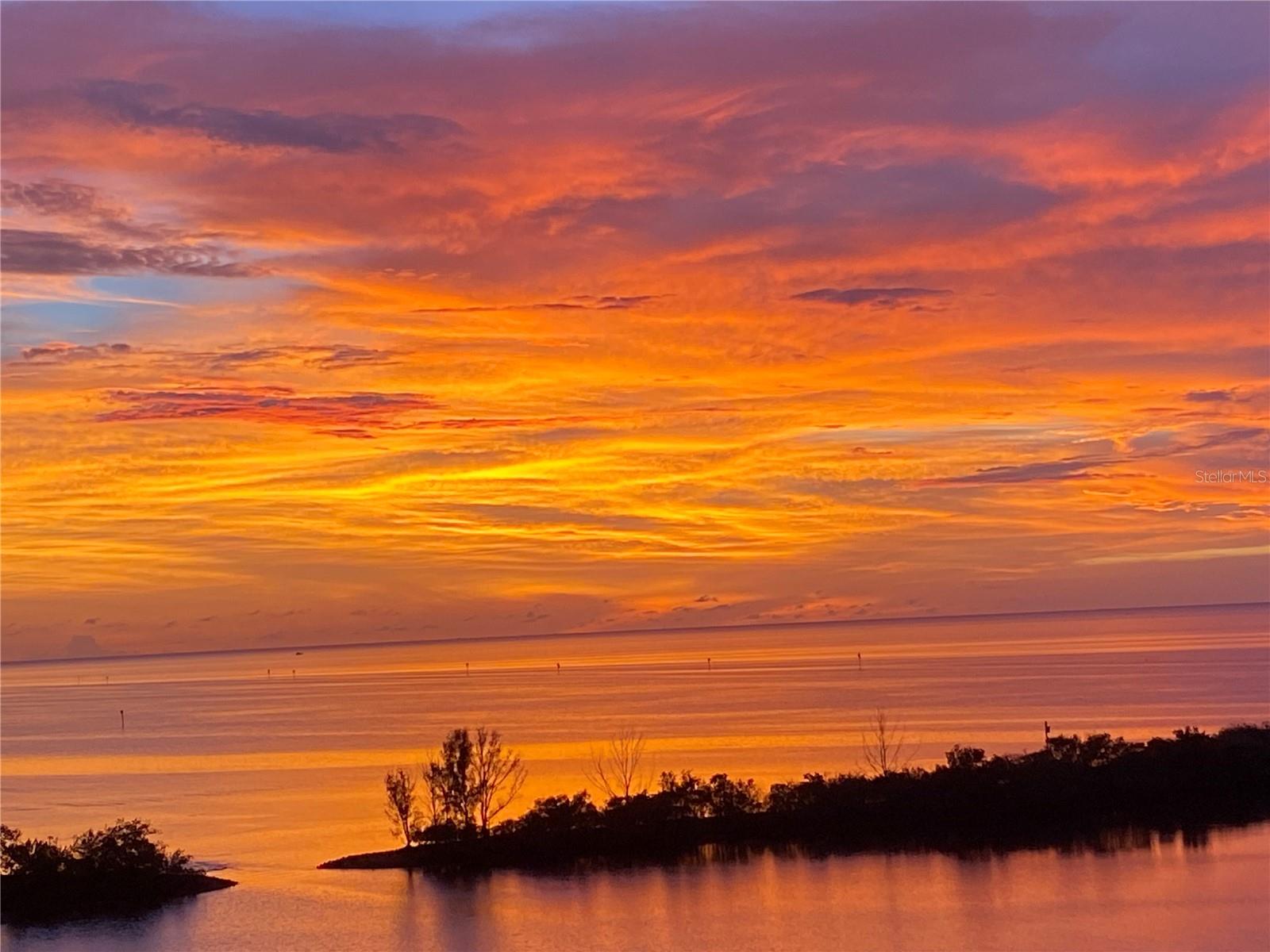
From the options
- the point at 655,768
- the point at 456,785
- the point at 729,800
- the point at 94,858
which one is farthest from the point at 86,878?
the point at 655,768

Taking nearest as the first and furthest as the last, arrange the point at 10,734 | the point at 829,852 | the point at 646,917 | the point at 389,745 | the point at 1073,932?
the point at 1073,932
the point at 646,917
the point at 829,852
the point at 389,745
the point at 10,734

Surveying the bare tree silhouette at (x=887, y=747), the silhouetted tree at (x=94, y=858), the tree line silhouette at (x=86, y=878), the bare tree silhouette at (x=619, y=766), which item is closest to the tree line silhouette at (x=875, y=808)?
the tree line silhouette at (x=86, y=878)

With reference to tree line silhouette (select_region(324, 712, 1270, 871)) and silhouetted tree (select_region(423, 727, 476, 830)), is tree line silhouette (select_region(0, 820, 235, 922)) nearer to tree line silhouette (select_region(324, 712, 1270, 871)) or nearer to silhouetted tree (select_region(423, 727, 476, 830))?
tree line silhouette (select_region(324, 712, 1270, 871))

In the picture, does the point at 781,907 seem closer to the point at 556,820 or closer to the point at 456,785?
the point at 556,820

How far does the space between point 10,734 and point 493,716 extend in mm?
47372

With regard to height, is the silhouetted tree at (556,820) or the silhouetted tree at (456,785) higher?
the silhouetted tree at (456,785)

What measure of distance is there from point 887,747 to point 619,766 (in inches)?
631

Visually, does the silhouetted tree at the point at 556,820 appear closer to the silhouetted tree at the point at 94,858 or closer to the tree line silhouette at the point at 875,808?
the tree line silhouette at the point at 875,808

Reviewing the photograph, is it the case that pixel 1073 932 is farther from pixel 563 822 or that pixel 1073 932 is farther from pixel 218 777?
pixel 218 777

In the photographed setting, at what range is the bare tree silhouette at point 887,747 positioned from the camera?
70.4 meters

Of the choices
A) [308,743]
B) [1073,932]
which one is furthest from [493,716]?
[1073,932]

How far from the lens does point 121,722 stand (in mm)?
136625

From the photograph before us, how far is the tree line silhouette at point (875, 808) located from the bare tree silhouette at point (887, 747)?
17.9 meters

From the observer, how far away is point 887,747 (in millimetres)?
79812
